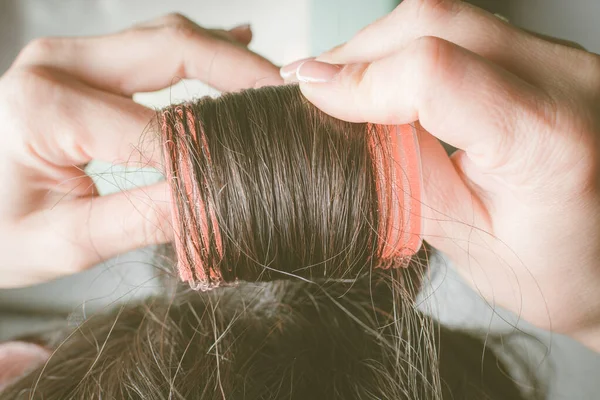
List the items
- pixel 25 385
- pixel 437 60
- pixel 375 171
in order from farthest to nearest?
pixel 25 385 → pixel 375 171 → pixel 437 60

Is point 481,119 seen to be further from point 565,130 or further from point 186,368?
point 186,368

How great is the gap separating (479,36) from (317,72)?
0.59ft

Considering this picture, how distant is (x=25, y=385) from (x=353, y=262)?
0.53 metres

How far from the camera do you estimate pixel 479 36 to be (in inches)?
16.7

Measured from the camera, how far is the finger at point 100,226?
1.97ft

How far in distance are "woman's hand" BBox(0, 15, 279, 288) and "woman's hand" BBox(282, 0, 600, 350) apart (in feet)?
0.81

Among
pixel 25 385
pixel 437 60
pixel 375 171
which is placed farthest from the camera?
pixel 25 385

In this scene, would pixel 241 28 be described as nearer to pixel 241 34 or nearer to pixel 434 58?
pixel 241 34

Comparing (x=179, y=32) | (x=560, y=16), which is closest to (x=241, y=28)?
(x=179, y=32)

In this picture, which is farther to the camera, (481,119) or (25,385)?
(25,385)

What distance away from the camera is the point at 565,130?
40 centimetres

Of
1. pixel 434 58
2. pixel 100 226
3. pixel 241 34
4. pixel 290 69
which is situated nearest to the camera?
pixel 434 58

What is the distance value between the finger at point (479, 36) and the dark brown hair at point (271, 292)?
0.12 meters

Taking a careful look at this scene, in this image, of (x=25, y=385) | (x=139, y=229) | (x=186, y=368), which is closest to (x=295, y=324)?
(x=186, y=368)
